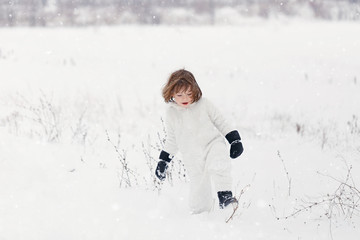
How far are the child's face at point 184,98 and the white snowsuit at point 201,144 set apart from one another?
58 mm

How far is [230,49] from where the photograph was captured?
66.2ft

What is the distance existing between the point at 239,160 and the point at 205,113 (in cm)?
207

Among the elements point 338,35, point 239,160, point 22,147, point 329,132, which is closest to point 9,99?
point 22,147

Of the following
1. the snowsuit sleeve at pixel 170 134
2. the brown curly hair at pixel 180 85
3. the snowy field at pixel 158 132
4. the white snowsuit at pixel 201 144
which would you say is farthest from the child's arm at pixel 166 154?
the brown curly hair at pixel 180 85

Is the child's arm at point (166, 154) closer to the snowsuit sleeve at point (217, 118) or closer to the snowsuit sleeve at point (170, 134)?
the snowsuit sleeve at point (170, 134)

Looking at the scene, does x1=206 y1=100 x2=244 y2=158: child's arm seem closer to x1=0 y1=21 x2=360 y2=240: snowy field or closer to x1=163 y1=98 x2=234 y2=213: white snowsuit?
x1=163 y1=98 x2=234 y2=213: white snowsuit

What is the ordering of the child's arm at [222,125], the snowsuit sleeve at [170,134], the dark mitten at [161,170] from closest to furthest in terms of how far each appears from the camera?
the child's arm at [222,125], the snowsuit sleeve at [170,134], the dark mitten at [161,170]

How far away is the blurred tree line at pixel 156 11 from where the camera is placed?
28906 mm

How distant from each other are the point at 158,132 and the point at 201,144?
5.52 ft

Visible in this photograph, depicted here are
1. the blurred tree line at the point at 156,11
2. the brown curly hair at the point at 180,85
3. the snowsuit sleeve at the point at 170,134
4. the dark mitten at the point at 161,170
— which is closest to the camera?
the brown curly hair at the point at 180,85

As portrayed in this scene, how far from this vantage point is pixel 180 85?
308cm

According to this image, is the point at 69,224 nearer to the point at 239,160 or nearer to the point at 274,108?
the point at 239,160

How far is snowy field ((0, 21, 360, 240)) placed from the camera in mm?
3088

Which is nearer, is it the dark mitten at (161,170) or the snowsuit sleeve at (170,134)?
the snowsuit sleeve at (170,134)
